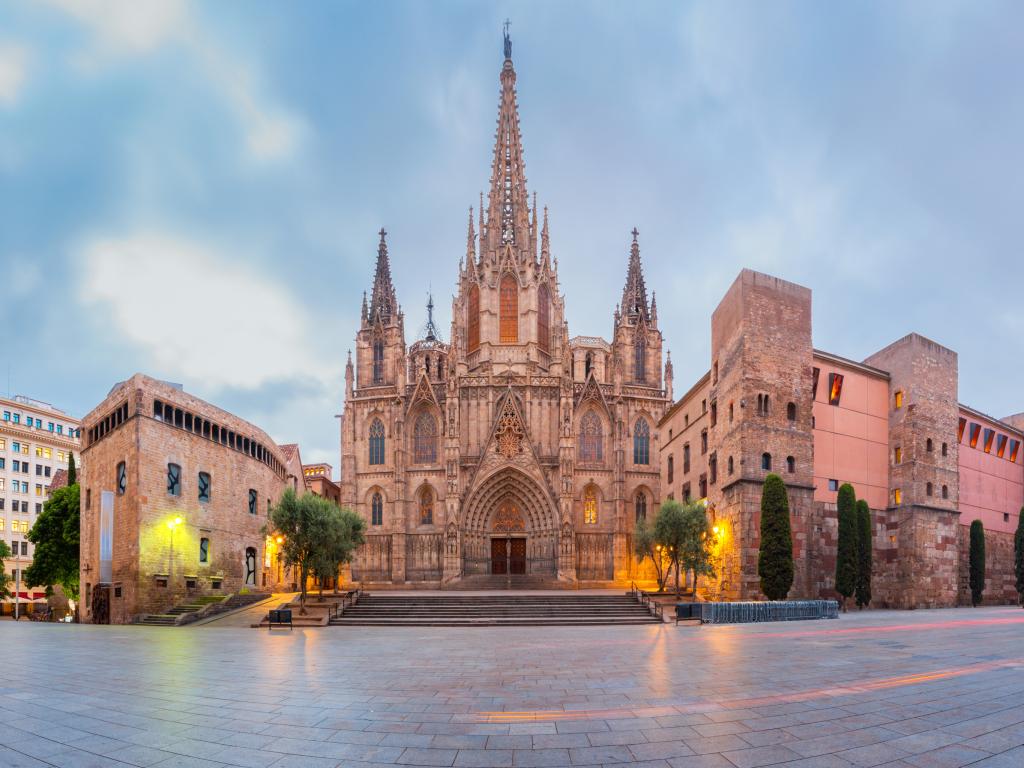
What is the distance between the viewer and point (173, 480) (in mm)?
31781

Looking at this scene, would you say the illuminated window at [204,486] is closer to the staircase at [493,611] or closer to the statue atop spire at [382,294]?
the staircase at [493,611]

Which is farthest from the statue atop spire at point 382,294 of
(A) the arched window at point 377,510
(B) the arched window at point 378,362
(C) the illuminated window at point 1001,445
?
(C) the illuminated window at point 1001,445

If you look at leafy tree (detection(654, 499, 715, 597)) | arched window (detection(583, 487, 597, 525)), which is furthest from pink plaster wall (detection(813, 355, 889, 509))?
arched window (detection(583, 487, 597, 525))

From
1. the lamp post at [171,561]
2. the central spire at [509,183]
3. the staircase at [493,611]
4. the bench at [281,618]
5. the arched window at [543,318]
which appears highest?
the central spire at [509,183]

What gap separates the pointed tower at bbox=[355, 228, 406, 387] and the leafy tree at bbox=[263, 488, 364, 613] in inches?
951

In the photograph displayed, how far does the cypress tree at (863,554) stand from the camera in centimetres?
3247

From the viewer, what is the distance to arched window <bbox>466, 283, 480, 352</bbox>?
5672 centimetres

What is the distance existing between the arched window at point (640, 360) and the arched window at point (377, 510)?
23.3 meters

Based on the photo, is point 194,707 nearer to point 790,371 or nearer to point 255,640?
point 255,640

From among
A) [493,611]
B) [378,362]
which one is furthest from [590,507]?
[493,611]

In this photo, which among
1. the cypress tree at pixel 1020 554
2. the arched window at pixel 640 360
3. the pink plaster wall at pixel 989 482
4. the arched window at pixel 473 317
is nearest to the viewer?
the cypress tree at pixel 1020 554

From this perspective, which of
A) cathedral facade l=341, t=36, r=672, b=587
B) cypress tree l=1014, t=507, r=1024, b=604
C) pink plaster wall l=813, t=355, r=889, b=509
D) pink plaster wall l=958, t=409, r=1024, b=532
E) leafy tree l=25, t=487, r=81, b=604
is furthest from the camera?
cathedral facade l=341, t=36, r=672, b=587

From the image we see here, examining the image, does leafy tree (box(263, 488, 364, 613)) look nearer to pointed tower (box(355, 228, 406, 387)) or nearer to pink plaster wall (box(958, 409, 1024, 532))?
pointed tower (box(355, 228, 406, 387))

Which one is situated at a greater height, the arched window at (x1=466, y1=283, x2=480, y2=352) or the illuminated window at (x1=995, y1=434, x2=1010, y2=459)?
the arched window at (x1=466, y1=283, x2=480, y2=352)
